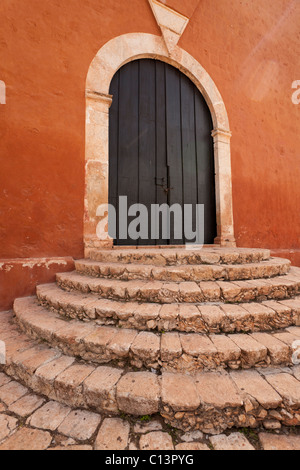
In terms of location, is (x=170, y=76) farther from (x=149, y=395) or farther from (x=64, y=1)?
(x=149, y=395)

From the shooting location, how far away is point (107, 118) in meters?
2.93

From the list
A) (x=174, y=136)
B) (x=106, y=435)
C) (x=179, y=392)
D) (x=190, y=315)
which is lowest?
(x=106, y=435)

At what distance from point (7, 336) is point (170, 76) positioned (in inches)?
175

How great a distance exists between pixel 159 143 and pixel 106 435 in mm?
3615

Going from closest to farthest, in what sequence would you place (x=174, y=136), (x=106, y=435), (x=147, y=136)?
(x=106, y=435) → (x=147, y=136) → (x=174, y=136)

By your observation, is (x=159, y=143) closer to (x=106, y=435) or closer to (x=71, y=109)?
(x=71, y=109)

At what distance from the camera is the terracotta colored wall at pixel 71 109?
95.2 inches

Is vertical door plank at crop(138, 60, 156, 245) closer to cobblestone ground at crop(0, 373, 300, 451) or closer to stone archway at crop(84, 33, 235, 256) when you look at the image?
stone archway at crop(84, 33, 235, 256)

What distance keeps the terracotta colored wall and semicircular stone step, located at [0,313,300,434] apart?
1.61 meters

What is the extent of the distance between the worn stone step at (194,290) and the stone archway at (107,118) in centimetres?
108

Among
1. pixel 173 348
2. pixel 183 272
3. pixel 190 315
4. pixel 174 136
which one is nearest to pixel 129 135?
pixel 174 136

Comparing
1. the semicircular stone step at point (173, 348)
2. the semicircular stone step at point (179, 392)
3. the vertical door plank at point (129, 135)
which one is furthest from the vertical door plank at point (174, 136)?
the semicircular stone step at point (179, 392)

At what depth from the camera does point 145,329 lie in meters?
1.50
